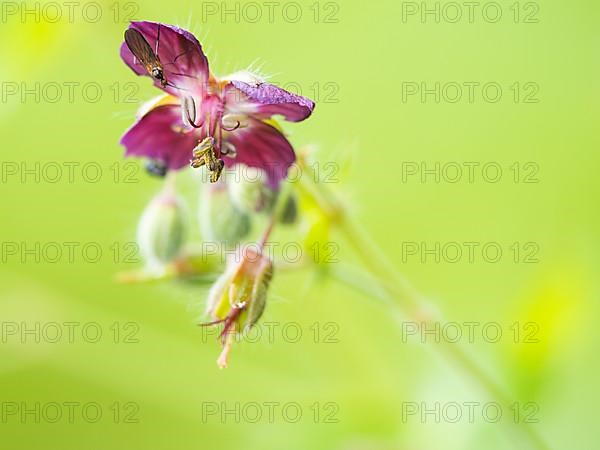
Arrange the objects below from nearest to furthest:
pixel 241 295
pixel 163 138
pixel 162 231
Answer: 1. pixel 241 295
2. pixel 163 138
3. pixel 162 231

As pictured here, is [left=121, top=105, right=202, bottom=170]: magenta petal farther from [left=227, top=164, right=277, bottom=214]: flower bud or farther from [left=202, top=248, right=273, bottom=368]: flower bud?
[left=202, top=248, right=273, bottom=368]: flower bud

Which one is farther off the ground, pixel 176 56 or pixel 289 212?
pixel 176 56

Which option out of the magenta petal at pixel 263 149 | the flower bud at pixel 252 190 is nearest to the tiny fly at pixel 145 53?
the magenta petal at pixel 263 149

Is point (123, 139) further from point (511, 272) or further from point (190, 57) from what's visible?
point (511, 272)

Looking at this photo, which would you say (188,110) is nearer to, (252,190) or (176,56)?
(176,56)

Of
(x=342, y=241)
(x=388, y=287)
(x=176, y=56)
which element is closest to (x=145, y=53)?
(x=176, y=56)

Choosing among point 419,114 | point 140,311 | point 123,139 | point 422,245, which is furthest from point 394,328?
point 123,139

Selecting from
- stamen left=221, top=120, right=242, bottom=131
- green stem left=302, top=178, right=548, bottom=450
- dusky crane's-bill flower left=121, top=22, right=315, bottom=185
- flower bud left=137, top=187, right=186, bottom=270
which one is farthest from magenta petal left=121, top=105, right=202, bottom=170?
green stem left=302, top=178, right=548, bottom=450
